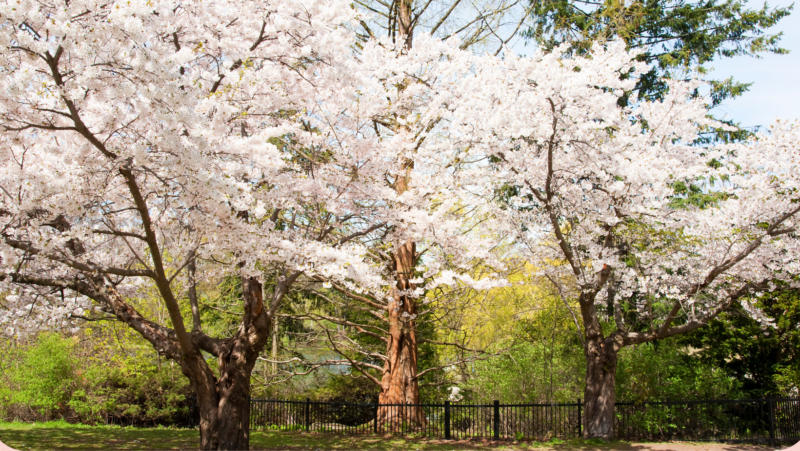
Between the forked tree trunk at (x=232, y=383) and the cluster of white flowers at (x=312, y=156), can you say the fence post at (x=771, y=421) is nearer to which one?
the cluster of white flowers at (x=312, y=156)

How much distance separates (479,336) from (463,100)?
9741 mm

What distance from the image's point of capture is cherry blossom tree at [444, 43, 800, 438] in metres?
7.37

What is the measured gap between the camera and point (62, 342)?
11211 millimetres

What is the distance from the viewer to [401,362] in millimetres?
10578

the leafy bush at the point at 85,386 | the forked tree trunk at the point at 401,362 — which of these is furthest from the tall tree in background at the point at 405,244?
the leafy bush at the point at 85,386

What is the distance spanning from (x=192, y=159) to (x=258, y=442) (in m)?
6.30

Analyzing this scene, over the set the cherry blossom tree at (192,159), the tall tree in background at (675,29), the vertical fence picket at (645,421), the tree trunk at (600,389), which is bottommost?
the vertical fence picket at (645,421)

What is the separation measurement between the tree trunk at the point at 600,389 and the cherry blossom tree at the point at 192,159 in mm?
4156

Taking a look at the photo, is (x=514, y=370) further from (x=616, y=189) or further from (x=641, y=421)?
(x=616, y=189)

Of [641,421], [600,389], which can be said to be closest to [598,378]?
[600,389]

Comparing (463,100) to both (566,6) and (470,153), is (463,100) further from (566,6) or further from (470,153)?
(566,6)

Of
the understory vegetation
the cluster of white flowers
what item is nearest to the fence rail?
the understory vegetation

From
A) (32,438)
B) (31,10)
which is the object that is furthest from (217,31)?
(32,438)

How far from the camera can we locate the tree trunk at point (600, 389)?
9.59 m
